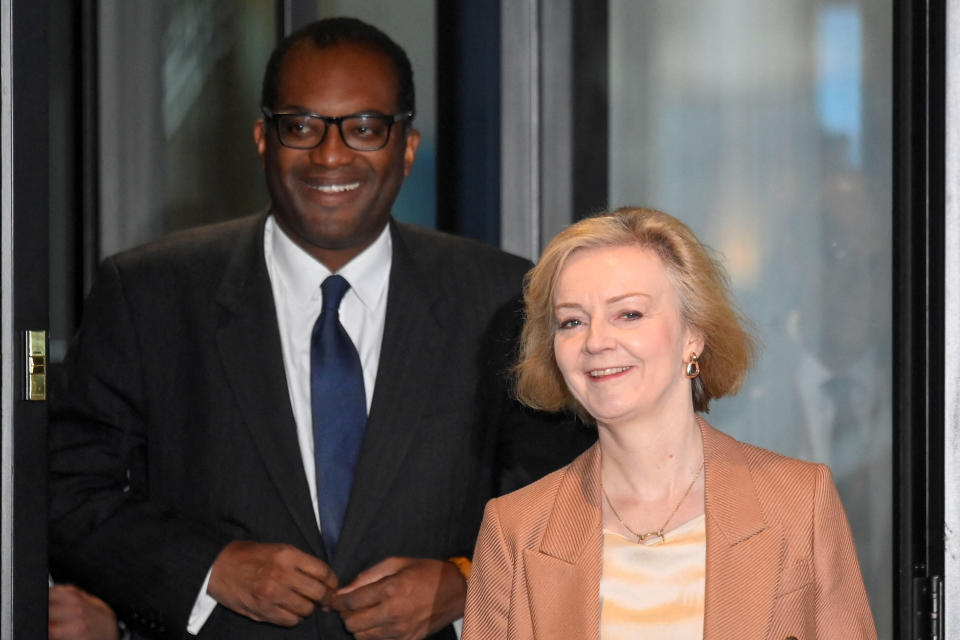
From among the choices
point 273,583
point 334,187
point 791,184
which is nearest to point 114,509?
point 273,583

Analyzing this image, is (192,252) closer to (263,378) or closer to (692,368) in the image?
(263,378)

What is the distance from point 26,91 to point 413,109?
0.94m

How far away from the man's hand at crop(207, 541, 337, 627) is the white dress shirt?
374mm

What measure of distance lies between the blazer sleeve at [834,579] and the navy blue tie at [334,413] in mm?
1016

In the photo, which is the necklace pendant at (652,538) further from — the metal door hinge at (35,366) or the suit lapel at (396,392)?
the metal door hinge at (35,366)

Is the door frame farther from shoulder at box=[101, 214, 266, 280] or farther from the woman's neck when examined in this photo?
the woman's neck

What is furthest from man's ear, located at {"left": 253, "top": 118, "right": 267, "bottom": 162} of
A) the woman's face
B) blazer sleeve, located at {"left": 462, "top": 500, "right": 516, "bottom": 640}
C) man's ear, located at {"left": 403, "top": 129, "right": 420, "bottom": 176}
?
blazer sleeve, located at {"left": 462, "top": 500, "right": 516, "bottom": 640}

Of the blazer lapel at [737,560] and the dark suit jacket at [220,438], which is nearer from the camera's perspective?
the blazer lapel at [737,560]

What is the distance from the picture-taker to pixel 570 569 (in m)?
2.30

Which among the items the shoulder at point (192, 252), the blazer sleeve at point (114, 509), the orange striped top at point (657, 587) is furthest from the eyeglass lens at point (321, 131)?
the orange striped top at point (657, 587)

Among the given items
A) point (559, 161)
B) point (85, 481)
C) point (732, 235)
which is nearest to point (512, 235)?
point (559, 161)

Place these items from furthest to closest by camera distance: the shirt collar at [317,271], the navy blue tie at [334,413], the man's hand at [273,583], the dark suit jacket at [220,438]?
the shirt collar at [317,271]
the navy blue tie at [334,413]
the dark suit jacket at [220,438]
the man's hand at [273,583]

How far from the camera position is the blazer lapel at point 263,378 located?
2791 mm

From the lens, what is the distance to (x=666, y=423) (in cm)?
232
